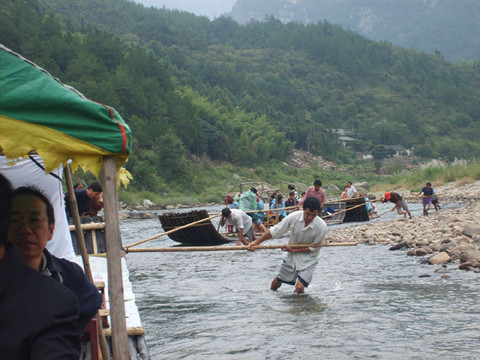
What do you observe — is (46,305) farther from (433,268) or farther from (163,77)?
(163,77)

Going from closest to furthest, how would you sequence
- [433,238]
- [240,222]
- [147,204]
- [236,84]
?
[240,222] → [433,238] → [147,204] → [236,84]

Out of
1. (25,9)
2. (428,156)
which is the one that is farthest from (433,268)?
(428,156)

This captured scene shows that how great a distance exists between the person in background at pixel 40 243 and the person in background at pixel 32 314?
1.65 ft

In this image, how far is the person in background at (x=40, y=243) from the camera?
9.46ft

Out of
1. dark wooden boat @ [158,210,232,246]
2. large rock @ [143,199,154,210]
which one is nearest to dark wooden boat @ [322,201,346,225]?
dark wooden boat @ [158,210,232,246]

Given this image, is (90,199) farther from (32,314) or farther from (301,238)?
(32,314)

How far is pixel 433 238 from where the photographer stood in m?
14.8

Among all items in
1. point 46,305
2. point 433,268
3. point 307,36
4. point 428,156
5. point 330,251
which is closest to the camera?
point 46,305

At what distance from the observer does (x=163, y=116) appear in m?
66.7

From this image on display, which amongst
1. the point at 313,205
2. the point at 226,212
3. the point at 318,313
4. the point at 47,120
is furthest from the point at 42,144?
the point at 226,212

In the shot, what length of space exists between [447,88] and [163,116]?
87.7 metres

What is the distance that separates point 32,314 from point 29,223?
2.87ft

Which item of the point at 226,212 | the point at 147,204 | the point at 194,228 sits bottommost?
the point at 194,228

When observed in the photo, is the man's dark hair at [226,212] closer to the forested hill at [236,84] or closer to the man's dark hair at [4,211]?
the man's dark hair at [4,211]
